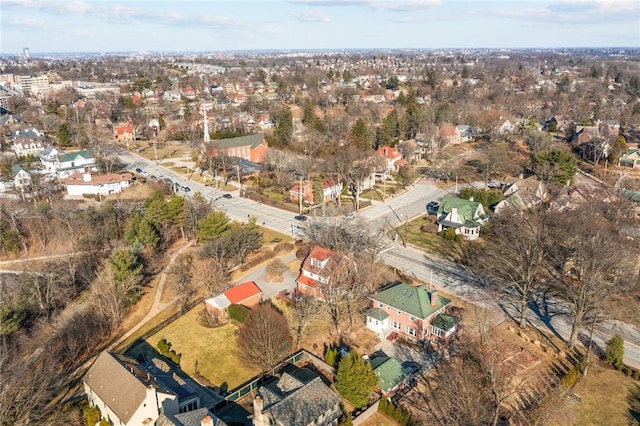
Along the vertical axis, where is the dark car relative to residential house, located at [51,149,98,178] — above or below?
below

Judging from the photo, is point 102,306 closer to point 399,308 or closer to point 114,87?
point 399,308

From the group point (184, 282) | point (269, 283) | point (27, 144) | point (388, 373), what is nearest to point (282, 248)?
point (269, 283)

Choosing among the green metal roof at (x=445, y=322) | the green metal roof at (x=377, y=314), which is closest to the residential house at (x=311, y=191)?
the green metal roof at (x=377, y=314)

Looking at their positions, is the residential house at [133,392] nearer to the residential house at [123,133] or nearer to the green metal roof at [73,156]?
the green metal roof at [73,156]

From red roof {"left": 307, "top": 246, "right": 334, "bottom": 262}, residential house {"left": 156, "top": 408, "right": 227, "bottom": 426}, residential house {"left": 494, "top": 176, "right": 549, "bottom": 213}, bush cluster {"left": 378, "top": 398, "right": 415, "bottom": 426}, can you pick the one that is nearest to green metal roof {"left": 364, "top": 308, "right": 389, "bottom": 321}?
red roof {"left": 307, "top": 246, "right": 334, "bottom": 262}

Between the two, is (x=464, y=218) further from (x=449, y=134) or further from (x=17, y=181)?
(x=17, y=181)

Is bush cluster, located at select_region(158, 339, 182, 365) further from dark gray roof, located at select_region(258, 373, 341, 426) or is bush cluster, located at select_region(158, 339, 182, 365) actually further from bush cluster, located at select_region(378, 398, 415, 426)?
bush cluster, located at select_region(378, 398, 415, 426)

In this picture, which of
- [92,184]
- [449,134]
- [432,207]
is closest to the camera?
[432,207]

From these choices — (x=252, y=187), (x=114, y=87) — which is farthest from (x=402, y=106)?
(x=114, y=87)
